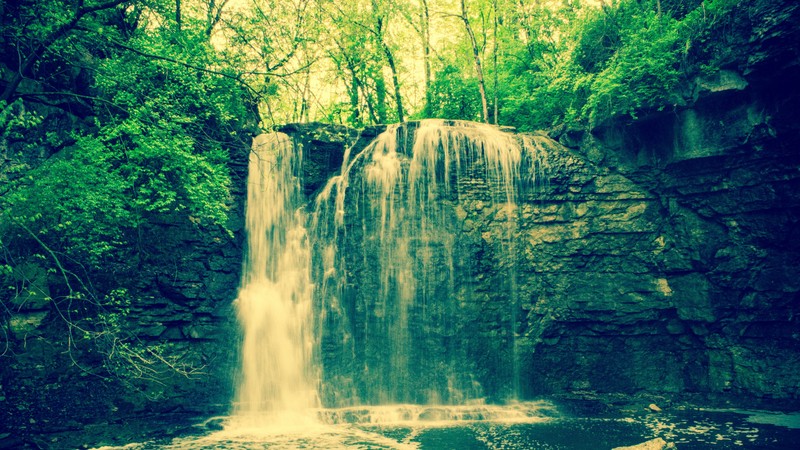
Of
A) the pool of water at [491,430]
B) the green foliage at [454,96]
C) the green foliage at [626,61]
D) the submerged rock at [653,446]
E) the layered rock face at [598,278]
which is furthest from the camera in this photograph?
the green foliage at [454,96]

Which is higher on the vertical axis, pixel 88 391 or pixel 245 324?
pixel 245 324

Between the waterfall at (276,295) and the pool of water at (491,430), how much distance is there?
71cm

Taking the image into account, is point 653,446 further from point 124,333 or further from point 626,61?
point 124,333

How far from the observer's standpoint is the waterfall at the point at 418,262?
10.5 m

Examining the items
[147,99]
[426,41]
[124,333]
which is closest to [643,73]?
[147,99]

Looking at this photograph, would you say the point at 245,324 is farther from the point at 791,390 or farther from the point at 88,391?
the point at 791,390

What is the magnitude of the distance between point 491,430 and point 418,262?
3.91 metres

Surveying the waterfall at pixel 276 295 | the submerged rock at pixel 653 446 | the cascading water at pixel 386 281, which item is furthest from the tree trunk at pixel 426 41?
the submerged rock at pixel 653 446

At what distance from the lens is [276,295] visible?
1092 cm

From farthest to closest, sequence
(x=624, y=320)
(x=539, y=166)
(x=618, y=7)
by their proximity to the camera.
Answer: (x=618, y=7), (x=539, y=166), (x=624, y=320)

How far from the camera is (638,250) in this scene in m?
10.5

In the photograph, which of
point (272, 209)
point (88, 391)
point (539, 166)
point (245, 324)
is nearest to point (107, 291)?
point (88, 391)

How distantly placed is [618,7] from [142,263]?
42.3 ft

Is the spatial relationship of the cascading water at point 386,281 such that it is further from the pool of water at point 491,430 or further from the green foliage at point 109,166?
the green foliage at point 109,166
